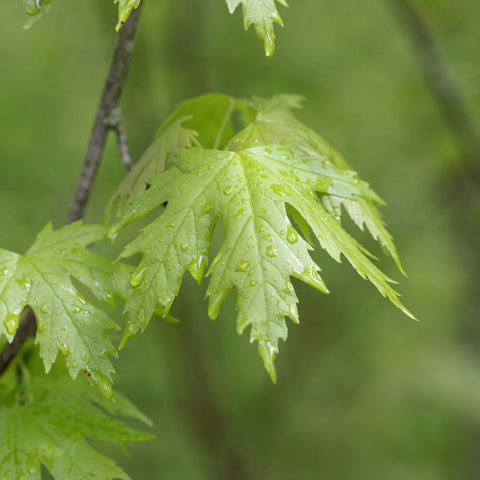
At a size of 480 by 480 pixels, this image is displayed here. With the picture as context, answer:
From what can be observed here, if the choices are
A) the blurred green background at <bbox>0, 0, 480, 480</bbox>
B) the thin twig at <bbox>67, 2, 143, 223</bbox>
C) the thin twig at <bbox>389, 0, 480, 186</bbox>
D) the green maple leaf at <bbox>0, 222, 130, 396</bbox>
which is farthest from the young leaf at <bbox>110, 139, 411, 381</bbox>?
the blurred green background at <bbox>0, 0, 480, 480</bbox>

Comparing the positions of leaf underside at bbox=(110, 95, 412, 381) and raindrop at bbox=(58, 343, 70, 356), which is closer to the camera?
leaf underside at bbox=(110, 95, 412, 381)

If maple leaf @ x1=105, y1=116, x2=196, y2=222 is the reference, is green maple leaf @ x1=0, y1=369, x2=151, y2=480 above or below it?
below

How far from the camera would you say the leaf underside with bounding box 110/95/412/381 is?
1.05 m

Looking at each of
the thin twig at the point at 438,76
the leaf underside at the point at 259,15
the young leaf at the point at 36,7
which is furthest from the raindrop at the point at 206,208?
the thin twig at the point at 438,76

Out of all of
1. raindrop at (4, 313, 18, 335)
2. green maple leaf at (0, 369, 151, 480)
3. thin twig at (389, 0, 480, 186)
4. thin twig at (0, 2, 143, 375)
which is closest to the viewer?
raindrop at (4, 313, 18, 335)

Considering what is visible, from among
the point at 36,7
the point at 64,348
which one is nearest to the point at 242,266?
the point at 64,348

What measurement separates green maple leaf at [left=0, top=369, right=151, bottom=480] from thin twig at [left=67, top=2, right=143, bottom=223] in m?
0.48

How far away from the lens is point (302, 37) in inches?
169

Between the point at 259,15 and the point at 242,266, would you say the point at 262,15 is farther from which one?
the point at 242,266

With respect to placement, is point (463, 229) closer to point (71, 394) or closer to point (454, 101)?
point (454, 101)

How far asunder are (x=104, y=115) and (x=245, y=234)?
67 cm

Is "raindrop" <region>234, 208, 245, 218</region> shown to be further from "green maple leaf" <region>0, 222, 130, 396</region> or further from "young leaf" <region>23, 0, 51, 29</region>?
"young leaf" <region>23, 0, 51, 29</region>

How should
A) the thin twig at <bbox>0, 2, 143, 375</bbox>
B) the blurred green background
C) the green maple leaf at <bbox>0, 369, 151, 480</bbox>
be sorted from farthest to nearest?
the blurred green background → the thin twig at <bbox>0, 2, 143, 375</bbox> → the green maple leaf at <bbox>0, 369, 151, 480</bbox>

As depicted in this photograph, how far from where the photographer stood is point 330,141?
4695 mm
